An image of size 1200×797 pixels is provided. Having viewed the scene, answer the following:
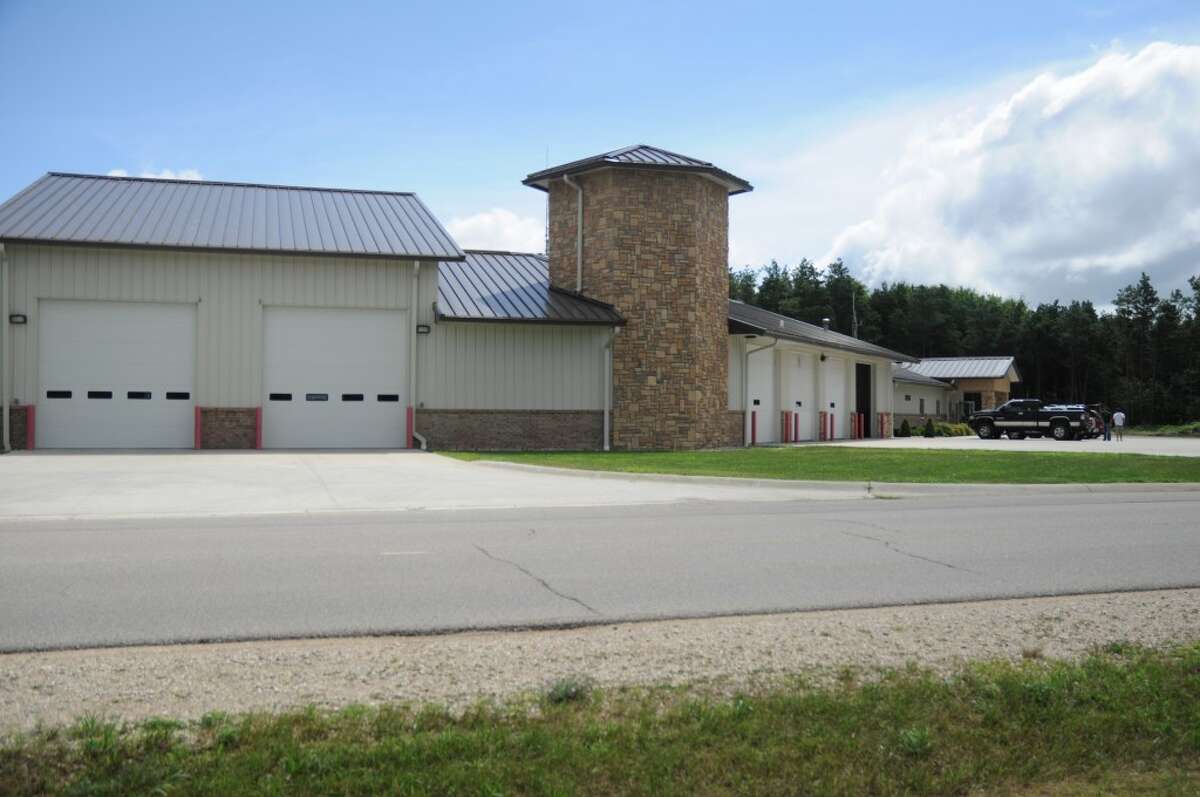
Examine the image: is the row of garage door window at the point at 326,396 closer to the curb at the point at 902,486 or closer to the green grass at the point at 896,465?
the green grass at the point at 896,465

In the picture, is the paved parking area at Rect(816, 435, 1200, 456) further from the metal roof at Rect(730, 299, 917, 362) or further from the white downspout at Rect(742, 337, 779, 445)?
the metal roof at Rect(730, 299, 917, 362)

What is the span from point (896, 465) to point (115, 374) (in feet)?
58.6

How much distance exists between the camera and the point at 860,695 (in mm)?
4973

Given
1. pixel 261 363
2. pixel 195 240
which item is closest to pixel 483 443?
pixel 261 363

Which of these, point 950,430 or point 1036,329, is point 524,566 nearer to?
point 950,430

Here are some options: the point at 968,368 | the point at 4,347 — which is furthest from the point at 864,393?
the point at 4,347

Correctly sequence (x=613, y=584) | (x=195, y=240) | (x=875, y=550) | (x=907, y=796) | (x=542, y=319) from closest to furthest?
(x=907, y=796), (x=613, y=584), (x=875, y=550), (x=195, y=240), (x=542, y=319)

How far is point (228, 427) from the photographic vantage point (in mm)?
24688

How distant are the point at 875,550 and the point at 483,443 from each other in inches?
683

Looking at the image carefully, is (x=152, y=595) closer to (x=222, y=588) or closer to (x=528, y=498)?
(x=222, y=588)

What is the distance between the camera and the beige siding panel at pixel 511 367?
26078mm

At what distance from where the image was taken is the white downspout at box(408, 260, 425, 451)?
25.7m

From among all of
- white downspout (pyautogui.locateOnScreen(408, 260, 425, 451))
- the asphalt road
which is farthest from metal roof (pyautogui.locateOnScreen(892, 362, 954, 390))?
the asphalt road

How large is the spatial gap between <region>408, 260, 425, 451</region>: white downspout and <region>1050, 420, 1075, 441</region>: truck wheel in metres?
27.7
